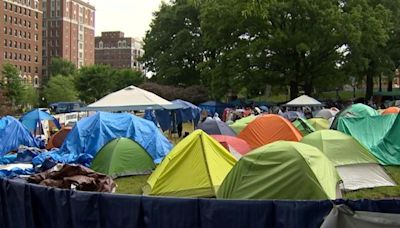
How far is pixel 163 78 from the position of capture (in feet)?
201

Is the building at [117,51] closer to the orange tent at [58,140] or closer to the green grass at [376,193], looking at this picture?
the orange tent at [58,140]

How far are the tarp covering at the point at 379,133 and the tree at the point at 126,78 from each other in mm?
61803

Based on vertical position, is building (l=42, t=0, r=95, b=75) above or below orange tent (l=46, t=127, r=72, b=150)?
above

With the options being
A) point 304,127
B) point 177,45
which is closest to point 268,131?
point 304,127

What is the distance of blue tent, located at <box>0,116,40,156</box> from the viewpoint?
19562 mm

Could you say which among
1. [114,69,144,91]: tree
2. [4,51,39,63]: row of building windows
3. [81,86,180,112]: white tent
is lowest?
[81,86,180,112]: white tent

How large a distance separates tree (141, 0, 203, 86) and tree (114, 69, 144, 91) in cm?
1306

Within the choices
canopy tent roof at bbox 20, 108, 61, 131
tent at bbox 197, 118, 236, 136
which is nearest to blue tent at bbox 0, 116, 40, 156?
canopy tent roof at bbox 20, 108, 61, 131

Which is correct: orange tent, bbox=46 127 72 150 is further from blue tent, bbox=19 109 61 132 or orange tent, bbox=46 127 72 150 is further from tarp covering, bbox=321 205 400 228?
tarp covering, bbox=321 205 400 228

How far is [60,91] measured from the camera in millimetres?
83625

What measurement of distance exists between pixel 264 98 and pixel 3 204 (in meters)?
53.9

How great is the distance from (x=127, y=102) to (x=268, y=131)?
4933 millimetres

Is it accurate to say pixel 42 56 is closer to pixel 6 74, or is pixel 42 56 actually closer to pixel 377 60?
pixel 6 74

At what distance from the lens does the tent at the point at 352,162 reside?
11.9 m
